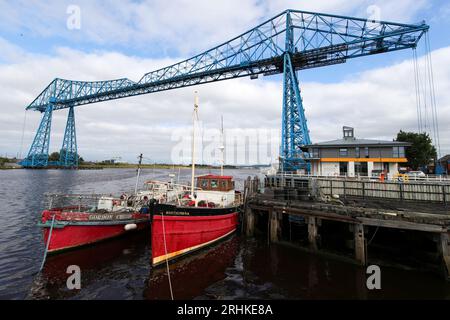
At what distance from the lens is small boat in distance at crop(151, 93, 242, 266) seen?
40.0ft

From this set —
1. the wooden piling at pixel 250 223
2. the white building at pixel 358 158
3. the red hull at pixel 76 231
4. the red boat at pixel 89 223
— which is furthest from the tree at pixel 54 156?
the wooden piling at pixel 250 223

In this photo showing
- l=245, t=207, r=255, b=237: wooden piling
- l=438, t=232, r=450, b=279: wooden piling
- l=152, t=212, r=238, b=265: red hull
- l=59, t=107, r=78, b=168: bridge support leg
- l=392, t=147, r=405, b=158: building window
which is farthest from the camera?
l=59, t=107, r=78, b=168: bridge support leg

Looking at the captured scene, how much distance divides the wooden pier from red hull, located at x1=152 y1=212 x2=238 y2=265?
3.36 meters

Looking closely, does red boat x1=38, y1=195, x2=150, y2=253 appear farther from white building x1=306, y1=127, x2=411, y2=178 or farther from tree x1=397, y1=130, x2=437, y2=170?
tree x1=397, y1=130, x2=437, y2=170

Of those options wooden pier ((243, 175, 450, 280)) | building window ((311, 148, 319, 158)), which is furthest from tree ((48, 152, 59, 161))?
building window ((311, 148, 319, 158))

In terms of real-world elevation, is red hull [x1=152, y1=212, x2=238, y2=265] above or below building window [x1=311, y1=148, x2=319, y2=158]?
below

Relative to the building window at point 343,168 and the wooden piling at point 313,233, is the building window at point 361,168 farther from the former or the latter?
the wooden piling at point 313,233

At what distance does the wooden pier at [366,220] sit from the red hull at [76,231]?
9.91 meters

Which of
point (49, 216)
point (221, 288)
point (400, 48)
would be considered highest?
point (400, 48)

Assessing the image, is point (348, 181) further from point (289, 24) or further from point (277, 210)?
point (289, 24)

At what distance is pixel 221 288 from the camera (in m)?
10.5

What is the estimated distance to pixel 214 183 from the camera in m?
18.5
